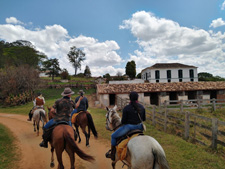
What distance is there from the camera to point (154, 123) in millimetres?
9094

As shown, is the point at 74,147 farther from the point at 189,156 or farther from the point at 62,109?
the point at 189,156

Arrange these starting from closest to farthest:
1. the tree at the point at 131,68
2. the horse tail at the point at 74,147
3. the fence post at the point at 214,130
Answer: the horse tail at the point at 74,147 < the fence post at the point at 214,130 < the tree at the point at 131,68

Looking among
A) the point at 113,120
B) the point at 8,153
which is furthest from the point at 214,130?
the point at 8,153

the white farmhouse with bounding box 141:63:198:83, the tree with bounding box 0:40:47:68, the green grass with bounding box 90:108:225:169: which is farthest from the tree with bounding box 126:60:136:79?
the green grass with bounding box 90:108:225:169

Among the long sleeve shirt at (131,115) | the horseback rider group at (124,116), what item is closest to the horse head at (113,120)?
the horseback rider group at (124,116)

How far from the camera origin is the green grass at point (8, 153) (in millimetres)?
4887

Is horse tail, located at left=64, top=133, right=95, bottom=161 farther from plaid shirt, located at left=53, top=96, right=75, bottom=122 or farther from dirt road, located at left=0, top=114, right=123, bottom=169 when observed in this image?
plaid shirt, located at left=53, top=96, right=75, bottom=122

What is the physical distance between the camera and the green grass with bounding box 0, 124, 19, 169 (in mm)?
4887

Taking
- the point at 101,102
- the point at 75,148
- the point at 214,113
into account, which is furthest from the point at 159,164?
the point at 101,102

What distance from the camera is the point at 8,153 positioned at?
5.74m

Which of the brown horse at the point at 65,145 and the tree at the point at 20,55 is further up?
the tree at the point at 20,55

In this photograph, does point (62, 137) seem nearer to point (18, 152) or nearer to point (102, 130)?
point (18, 152)

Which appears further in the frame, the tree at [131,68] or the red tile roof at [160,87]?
the tree at [131,68]

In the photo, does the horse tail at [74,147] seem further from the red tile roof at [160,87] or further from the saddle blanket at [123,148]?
the red tile roof at [160,87]
